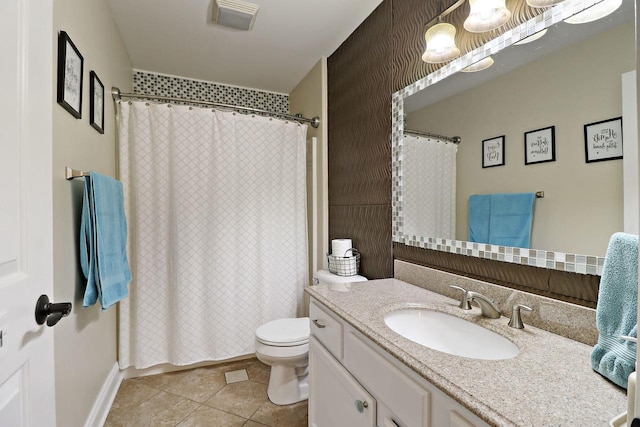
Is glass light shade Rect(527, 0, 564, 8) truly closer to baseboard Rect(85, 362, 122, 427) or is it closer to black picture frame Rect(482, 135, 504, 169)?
black picture frame Rect(482, 135, 504, 169)

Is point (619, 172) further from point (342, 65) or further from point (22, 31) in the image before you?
point (342, 65)

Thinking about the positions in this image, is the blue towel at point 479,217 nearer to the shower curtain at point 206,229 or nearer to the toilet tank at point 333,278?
the toilet tank at point 333,278

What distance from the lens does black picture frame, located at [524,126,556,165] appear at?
0.97 metres

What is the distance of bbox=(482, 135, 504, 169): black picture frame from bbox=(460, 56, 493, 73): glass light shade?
289 mm

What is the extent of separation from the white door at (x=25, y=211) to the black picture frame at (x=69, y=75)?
45 cm

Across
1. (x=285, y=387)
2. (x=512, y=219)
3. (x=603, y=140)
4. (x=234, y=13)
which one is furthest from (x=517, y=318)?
(x=234, y=13)

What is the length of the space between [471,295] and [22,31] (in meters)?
1.47

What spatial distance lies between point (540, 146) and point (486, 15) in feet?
1.81

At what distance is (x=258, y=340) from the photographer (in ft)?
6.07

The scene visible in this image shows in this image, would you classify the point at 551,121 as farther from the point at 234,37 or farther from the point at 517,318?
→ the point at 234,37

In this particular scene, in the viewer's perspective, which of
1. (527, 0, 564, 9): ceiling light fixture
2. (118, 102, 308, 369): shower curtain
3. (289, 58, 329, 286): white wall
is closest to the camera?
(527, 0, 564, 9): ceiling light fixture

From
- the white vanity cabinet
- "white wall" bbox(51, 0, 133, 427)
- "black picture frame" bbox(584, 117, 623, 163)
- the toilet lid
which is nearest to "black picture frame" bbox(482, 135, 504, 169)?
"black picture frame" bbox(584, 117, 623, 163)

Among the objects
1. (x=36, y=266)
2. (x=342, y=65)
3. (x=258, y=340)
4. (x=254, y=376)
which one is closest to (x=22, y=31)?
(x=36, y=266)

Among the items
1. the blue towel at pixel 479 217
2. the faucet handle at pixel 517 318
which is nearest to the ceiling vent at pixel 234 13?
the blue towel at pixel 479 217
